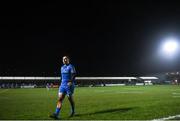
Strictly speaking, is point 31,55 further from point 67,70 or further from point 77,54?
point 67,70

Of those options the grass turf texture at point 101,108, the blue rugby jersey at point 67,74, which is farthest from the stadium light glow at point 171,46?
the blue rugby jersey at point 67,74

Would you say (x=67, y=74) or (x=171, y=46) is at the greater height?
(x=171, y=46)

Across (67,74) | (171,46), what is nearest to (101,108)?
(67,74)

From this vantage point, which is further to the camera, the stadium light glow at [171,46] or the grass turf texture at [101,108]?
the stadium light glow at [171,46]

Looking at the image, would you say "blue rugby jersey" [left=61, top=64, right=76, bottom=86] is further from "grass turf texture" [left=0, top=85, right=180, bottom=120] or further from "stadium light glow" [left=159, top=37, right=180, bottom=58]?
"stadium light glow" [left=159, top=37, right=180, bottom=58]

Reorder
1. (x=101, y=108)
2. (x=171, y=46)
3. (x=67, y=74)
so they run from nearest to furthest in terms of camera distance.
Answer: (x=67, y=74), (x=101, y=108), (x=171, y=46)

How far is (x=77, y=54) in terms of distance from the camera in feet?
276

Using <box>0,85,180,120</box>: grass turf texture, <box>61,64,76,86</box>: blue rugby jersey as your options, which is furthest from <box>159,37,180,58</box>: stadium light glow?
<box>61,64,76,86</box>: blue rugby jersey

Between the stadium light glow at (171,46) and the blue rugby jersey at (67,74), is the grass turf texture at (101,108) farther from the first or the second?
the stadium light glow at (171,46)

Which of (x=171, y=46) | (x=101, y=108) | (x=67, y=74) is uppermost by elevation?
(x=171, y=46)

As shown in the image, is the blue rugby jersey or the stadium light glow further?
the stadium light glow

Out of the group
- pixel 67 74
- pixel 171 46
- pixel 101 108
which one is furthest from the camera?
pixel 171 46

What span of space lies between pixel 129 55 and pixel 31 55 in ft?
77.7

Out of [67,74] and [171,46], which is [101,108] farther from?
[171,46]
